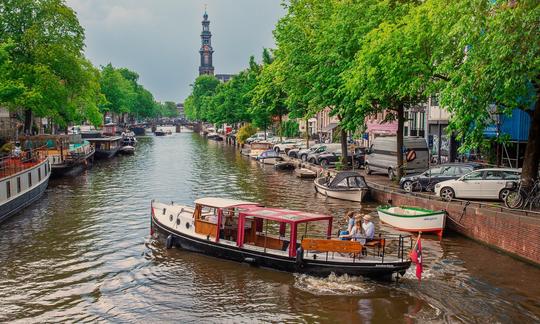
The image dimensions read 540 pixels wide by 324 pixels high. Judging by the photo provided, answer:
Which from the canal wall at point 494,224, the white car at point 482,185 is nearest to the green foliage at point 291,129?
the canal wall at point 494,224

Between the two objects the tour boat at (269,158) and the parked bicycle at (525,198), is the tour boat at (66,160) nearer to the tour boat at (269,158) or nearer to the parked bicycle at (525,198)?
the tour boat at (269,158)

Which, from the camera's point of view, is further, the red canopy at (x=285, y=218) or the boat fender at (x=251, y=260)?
the boat fender at (x=251, y=260)

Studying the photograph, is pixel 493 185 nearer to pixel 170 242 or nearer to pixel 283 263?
pixel 283 263

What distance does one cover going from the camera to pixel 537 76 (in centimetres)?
2212

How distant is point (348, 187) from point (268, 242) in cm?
1461

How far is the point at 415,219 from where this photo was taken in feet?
84.9

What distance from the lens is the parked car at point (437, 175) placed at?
31.1 meters

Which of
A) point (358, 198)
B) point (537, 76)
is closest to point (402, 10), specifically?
point (358, 198)

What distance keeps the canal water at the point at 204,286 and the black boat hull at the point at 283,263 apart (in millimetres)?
290

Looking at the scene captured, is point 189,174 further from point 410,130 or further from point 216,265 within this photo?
point 216,265

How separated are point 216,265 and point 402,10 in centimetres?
2276

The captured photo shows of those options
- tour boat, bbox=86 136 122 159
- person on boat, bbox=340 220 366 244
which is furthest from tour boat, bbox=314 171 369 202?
tour boat, bbox=86 136 122 159

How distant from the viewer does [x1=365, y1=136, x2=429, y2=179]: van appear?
37.8m

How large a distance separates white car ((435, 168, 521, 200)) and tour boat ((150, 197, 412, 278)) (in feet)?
17.6
